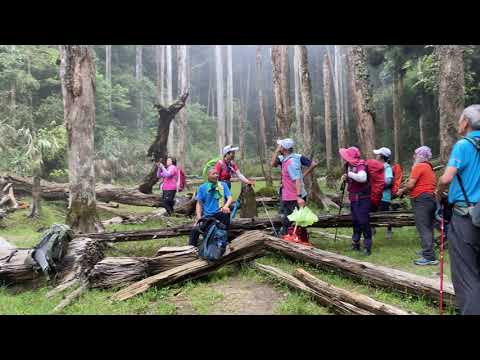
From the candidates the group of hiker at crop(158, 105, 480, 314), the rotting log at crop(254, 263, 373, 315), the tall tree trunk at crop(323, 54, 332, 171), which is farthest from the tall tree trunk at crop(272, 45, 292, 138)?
the tall tree trunk at crop(323, 54, 332, 171)

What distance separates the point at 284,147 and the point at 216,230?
78.9 inches

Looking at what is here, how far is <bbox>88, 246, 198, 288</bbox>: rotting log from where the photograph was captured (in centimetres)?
538

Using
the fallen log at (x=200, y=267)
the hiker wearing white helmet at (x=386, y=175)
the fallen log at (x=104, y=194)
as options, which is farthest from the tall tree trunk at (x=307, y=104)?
the fallen log at (x=200, y=267)

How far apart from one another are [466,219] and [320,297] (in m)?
1.84

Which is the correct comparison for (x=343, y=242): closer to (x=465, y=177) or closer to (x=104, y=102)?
(x=465, y=177)

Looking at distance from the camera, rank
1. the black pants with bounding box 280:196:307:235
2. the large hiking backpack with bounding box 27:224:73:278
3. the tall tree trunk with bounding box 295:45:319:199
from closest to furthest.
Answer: the large hiking backpack with bounding box 27:224:73:278
the black pants with bounding box 280:196:307:235
the tall tree trunk with bounding box 295:45:319:199

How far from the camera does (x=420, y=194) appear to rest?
6125 mm

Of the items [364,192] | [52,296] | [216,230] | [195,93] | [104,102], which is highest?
[195,93]

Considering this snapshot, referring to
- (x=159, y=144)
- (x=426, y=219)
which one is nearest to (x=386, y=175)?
(x=426, y=219)

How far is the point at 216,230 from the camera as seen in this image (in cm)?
574

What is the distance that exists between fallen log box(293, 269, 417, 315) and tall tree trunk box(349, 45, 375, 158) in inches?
203

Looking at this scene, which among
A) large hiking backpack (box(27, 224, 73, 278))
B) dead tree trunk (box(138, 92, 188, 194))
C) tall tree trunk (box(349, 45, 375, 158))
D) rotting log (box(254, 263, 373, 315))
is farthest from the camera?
dead tree trunk (box(138, 92, 188, 194))

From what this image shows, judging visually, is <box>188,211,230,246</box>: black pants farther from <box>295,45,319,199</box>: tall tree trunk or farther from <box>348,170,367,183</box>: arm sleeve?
<box>295,45,319,199</box>: tall tree trunk
